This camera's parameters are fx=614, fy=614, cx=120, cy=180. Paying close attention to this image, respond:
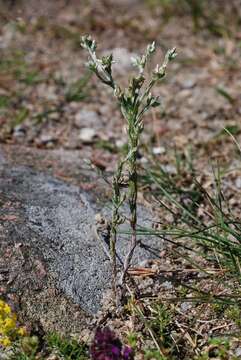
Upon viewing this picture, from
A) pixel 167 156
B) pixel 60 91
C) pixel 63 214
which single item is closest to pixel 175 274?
pixel 63 214

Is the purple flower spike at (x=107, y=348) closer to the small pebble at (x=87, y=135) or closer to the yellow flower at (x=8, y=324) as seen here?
the yellow flower at (x=8, y=324)

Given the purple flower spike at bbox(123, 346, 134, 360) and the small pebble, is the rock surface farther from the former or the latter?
the small pebble

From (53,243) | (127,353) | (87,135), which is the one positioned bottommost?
(127,353)

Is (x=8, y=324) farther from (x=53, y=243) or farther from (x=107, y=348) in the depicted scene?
A: (x=53, y=243)

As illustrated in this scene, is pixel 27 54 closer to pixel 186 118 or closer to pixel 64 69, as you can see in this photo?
pixel 64 69

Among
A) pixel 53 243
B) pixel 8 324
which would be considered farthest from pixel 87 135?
pixel 8 324

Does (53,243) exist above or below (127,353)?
above
